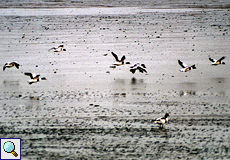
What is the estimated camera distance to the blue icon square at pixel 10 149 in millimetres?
9672

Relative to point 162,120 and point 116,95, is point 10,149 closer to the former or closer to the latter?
point 162,120

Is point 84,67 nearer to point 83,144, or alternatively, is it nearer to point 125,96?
point 125,96

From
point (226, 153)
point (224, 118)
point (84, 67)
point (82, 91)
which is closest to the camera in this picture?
point (226, 153)

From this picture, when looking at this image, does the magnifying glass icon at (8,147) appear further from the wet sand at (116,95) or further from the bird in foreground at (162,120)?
the bird in foreground at (162,120)

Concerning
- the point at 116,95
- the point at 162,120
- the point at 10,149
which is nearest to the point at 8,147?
the point at 10,149

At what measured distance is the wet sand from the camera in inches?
410

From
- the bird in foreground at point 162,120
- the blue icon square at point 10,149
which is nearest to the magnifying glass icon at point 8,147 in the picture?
the blue icon square at point 10,149

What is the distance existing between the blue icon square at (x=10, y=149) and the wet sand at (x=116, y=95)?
24cm

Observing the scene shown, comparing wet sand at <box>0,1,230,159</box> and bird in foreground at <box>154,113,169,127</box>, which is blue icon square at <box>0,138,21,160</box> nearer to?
wet sand at <box>0,1,230,159</box>

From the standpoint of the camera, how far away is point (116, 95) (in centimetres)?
1472

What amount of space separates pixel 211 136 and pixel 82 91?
561 cm

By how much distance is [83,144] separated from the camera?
10.5 m

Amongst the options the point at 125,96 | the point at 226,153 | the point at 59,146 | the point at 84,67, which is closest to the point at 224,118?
the point at 226,153

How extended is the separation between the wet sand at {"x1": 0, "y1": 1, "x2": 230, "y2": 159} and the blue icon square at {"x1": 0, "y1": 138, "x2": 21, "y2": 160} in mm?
243
